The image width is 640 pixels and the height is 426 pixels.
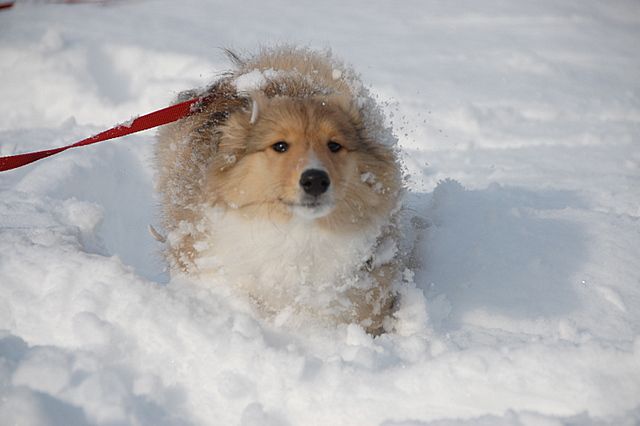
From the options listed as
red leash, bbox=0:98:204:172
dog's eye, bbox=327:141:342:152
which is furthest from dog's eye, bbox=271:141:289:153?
red leash, bbox=0:98:204:172

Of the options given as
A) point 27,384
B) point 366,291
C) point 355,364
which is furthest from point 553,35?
point 27,384

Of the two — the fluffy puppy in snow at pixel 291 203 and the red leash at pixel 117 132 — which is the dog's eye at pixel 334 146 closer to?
the fluffy puppy in snow at pixel 291 203

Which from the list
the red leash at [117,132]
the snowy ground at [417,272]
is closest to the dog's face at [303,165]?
the red leash at [117,132]

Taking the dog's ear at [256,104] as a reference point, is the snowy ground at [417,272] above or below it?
below

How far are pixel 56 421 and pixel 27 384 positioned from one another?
0.57 ft

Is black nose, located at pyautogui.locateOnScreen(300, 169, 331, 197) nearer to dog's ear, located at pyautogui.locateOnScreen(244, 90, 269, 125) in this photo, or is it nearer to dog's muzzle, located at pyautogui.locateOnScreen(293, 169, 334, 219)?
dog's muzzle, located at pyautogui.locateOnScreen(293, 169, 334, 219)

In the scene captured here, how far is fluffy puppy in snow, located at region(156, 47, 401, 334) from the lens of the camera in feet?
7.54

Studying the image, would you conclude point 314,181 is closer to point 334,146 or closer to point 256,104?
point 334,146

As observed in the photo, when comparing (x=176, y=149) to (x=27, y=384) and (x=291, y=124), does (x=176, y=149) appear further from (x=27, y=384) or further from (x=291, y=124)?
(x=27, y=384)

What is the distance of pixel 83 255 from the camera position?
2.42 meters

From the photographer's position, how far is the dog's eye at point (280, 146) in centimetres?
229

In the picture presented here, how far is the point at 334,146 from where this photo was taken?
2.35 m

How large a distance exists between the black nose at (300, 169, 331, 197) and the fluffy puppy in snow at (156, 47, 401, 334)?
20 millimetres

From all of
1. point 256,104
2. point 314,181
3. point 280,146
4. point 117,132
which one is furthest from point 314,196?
point 117,132
